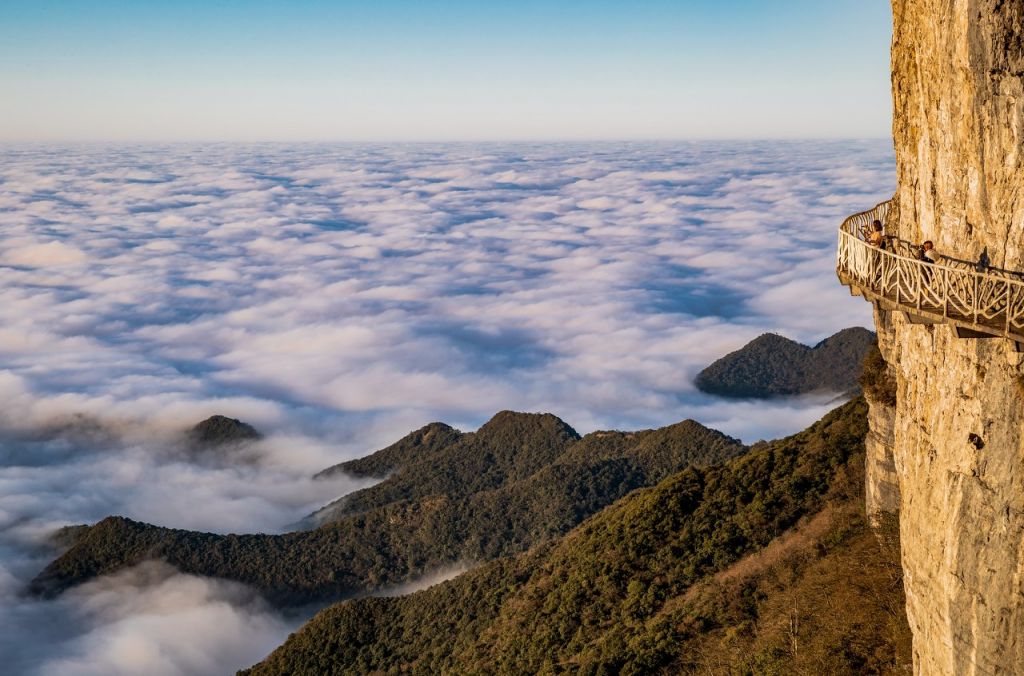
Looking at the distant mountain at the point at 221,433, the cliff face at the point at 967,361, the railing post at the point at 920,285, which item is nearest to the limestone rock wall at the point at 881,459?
the cliff face at the point at 967,361

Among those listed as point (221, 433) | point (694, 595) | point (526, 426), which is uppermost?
point (694, 595)

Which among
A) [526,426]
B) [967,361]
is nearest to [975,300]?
[967,361]

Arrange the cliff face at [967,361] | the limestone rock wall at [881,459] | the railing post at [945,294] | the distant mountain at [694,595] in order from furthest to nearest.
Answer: the limestone rock wall at [881,459]
the distant mountain at [694,595]
the railing post at [945,294]
the cliff face at [967,361]

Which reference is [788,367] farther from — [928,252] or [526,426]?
[928,252]

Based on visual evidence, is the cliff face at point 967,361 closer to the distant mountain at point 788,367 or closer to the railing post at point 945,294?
the railing post at point 945,294

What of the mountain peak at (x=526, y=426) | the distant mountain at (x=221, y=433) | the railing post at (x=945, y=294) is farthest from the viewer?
the distant mountain at (x=221, y=433)

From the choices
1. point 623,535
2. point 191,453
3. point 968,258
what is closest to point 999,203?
point 968,258

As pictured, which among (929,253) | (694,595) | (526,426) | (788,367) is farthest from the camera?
(788,367)
